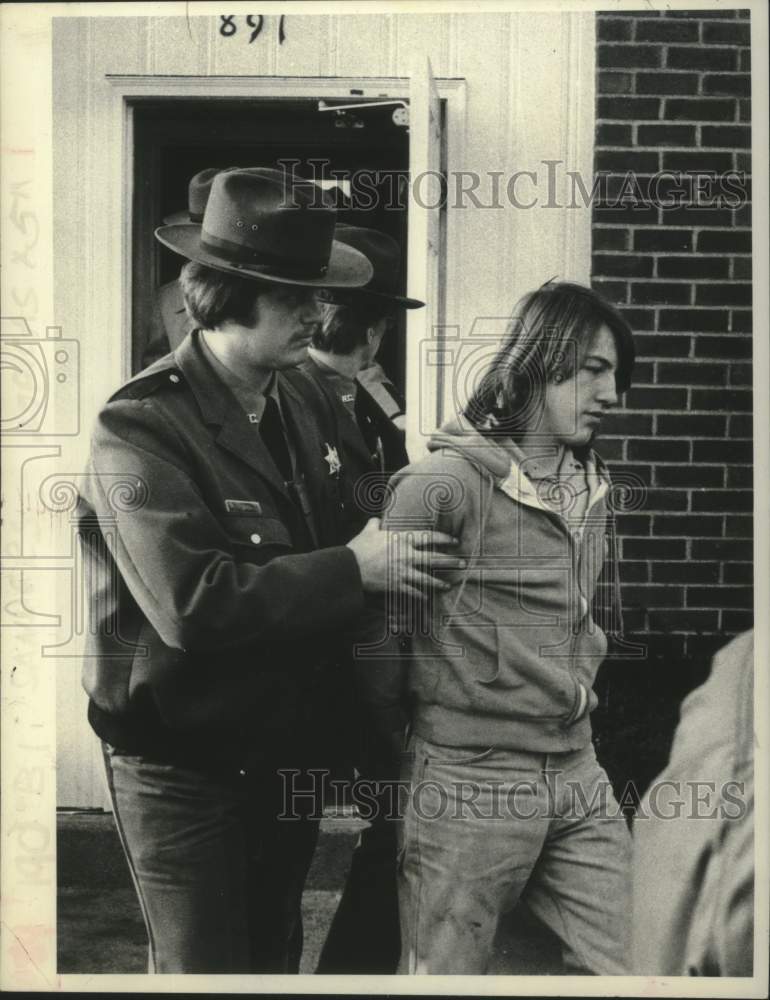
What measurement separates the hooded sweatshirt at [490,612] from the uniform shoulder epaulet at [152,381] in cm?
73

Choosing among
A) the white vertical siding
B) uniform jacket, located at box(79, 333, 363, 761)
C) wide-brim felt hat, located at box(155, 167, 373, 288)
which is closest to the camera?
uniform jacket, located at box(79, 333, 363, 761)

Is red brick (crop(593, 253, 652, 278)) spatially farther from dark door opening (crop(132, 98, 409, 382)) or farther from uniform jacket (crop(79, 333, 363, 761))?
uniform jacket (crop(79, 333, 363, 761))

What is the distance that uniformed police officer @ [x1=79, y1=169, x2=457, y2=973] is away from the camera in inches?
154

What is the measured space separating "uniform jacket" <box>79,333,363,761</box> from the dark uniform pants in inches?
4.1

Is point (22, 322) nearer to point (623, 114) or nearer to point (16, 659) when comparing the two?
point (16, 659)

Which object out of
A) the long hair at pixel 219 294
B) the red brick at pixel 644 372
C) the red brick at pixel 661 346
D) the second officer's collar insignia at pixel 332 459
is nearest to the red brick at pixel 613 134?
the red brick at pixel 661 346

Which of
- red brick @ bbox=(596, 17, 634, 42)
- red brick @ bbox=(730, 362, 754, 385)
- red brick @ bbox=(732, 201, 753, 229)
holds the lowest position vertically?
red brick @ bbox=(730, 362, 754, 385)

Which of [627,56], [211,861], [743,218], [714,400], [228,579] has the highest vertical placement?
[627,56]

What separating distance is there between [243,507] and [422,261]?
92 centimetres

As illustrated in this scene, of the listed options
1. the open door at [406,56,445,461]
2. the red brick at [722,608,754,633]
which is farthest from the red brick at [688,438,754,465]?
the open door at [406,56,445,461]

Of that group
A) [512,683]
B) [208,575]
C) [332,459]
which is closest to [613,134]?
[332,459]

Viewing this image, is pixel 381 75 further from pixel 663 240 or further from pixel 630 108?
pixel 663 240

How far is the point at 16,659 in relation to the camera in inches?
166
